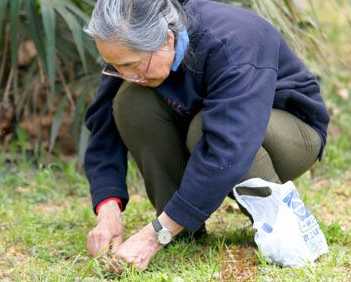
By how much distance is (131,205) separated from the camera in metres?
Answer: 3.46

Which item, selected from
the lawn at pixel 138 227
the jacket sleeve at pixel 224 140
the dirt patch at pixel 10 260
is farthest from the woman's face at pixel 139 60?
the dirt patch at pixel 10 260

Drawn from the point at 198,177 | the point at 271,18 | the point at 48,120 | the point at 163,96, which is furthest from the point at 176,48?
the point at 48,120

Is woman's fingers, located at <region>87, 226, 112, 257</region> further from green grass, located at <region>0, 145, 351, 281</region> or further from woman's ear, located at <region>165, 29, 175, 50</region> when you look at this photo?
woman's ear, located at <region>165, 29, 175, 50</region>

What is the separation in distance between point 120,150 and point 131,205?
57 centimetres

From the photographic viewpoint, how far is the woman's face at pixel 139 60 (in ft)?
8.08

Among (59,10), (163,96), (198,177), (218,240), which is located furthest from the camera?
Result: (59,10)

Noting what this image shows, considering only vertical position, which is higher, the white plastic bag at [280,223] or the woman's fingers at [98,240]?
the white plastic bag at [280,223]

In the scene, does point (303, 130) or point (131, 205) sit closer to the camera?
point (303, 130)

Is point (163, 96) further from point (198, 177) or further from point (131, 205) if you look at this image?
point (131, 205)

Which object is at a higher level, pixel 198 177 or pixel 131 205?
pixel 198 177

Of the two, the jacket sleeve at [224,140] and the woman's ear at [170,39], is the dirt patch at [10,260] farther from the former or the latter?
the woman's ear at [170,39]

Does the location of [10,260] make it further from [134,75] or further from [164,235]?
[134,75]

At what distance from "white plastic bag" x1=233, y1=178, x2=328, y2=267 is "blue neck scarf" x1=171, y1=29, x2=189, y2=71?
39cm

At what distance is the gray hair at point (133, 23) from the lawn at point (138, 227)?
0.64m
